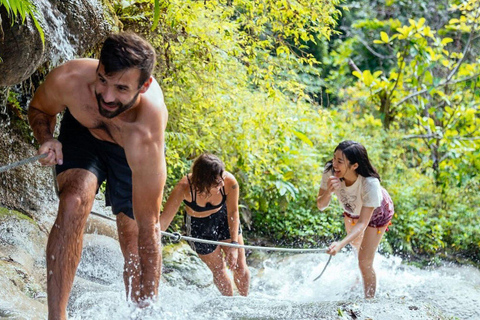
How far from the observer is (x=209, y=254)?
17.4 feet

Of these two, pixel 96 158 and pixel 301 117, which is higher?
pixel 96 158

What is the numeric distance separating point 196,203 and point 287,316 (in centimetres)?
156

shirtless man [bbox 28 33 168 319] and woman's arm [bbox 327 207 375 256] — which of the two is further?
woman's arm [bbox 327 207 375 256]

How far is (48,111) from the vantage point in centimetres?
356

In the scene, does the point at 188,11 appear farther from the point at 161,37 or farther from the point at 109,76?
the point at 109,76

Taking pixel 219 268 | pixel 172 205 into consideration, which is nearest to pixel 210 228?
pixel 219 268

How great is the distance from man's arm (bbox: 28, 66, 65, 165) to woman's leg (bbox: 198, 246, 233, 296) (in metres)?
2.18

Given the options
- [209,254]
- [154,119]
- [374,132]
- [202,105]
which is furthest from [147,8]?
[374,132]

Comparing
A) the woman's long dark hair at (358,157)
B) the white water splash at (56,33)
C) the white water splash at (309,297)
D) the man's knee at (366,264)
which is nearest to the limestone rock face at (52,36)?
the white water splash at (56,33)

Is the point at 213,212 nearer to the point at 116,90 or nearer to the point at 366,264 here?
the point at 366,264

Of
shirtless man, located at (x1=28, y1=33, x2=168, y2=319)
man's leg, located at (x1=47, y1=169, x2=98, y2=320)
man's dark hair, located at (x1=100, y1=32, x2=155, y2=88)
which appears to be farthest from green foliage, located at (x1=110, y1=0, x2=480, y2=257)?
man's leg, located at (x1=47, y1=169, x2=98, y2=320)

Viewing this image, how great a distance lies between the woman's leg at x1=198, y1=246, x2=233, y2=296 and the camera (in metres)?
5.31

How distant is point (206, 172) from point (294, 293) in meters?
2.39

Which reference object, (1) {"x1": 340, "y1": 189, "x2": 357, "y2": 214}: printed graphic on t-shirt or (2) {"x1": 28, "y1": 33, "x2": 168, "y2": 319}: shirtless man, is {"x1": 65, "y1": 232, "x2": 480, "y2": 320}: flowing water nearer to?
(2) {"x1": 28, "y1": 33, "x2": 168, "y2": 319}: shirtless man
